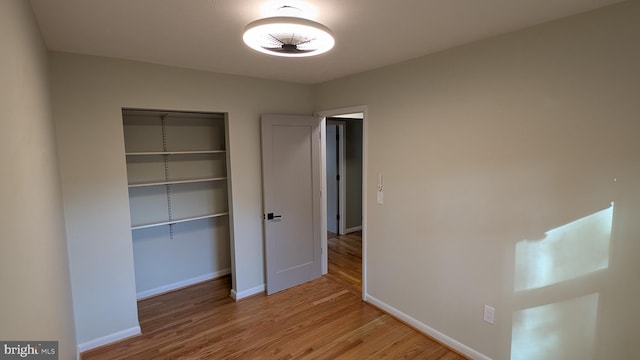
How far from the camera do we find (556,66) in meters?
1.95

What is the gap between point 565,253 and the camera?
6.57 ft

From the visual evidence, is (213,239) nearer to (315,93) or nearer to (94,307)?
(94,307)

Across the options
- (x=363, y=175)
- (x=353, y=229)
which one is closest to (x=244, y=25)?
(x=363, y=175)

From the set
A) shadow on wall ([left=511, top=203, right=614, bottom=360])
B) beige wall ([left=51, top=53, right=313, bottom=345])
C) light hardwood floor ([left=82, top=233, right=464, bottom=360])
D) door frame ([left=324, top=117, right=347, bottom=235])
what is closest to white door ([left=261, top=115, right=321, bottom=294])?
light hardwood floor ([left=82, top=233, right=464, bottom=360])

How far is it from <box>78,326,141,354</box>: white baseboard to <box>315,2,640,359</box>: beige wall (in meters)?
2.51

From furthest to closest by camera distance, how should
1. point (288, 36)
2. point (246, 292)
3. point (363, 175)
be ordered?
1. point (246, 292)
2. point (363, 175)
3. point (288, 36)

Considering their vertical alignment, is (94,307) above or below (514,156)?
below

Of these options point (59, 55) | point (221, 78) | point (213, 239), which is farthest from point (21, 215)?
point (213, 239)

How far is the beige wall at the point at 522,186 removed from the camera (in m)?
1.78

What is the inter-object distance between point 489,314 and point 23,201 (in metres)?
2.83

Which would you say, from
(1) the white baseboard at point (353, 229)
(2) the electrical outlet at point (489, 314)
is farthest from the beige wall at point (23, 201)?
(1) the white baseboard at point (353, 229)

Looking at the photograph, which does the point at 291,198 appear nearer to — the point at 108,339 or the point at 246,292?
the point at 246,292

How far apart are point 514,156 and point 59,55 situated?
11.3 ft

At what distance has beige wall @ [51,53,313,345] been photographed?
2498 mm
